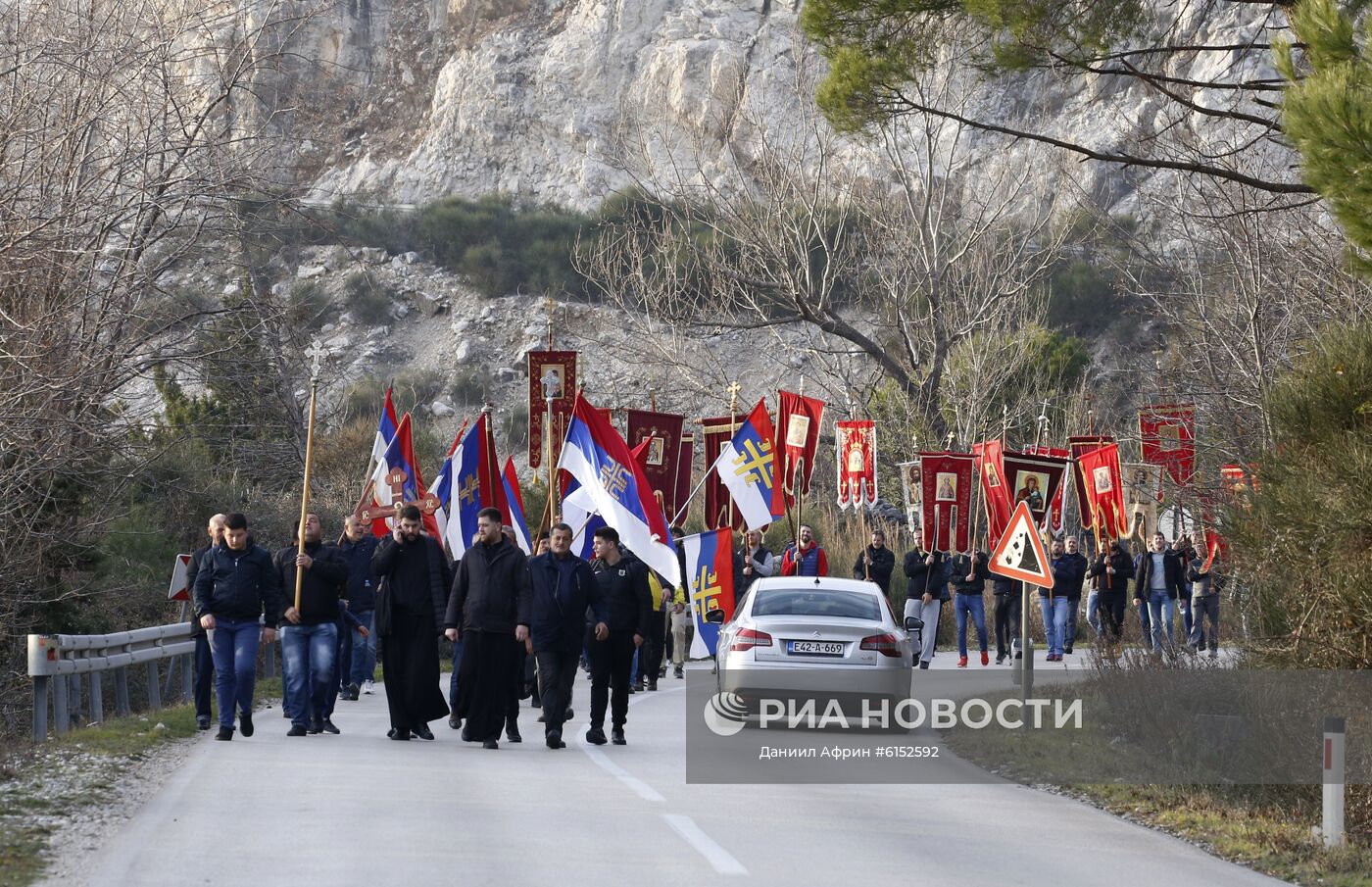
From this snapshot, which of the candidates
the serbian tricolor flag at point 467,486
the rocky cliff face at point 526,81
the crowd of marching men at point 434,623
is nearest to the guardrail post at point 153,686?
the crowd of marching men at point 434,623

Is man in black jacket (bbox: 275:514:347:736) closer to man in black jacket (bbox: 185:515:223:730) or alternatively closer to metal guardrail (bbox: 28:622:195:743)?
man in black jacket (bbox: 185:515:223:730)

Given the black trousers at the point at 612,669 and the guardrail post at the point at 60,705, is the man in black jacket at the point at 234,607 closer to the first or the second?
the guardrail post at the point at 60,705

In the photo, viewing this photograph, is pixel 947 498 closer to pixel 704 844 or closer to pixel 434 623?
pixel 434 623

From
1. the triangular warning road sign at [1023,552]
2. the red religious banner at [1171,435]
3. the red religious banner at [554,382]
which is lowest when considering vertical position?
the triangular warning road sign at [1023,552]

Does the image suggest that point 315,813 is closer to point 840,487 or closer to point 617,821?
point 617,821

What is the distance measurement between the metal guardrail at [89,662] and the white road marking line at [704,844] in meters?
A: 6.73

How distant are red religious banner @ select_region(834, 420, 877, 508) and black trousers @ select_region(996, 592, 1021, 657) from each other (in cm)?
680

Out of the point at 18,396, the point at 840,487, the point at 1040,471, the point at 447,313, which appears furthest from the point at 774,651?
the point at 447,313

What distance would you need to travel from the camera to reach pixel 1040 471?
24500 mm

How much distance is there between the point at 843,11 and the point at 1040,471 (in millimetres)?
11624

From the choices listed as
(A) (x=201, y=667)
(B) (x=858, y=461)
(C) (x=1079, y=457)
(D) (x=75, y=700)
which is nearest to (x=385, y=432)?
(D) (x=75, y=700)

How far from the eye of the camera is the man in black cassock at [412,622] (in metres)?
14.7

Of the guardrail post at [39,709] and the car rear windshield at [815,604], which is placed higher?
the car rear windshield at [815,604]

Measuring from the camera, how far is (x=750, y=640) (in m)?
15.8
